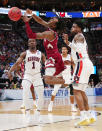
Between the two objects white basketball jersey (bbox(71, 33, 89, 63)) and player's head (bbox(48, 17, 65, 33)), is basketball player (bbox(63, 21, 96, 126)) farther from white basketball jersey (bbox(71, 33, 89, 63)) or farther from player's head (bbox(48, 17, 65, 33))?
player's head (bbox(48, 17, 65, 33))

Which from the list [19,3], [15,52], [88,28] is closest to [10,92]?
[15,52]

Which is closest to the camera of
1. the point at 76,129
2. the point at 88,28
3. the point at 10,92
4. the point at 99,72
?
the point at 76,129

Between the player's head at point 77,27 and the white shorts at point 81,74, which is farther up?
the player's head at point 77,27

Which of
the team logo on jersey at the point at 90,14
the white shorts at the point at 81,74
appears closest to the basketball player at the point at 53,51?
the white shorts at the point at 81,74

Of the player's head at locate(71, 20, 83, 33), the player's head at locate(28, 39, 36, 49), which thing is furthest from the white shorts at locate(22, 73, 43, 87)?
the player's head at locate(71, 20, 83, 33)

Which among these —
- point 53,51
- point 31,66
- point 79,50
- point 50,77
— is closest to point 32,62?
point 31,66

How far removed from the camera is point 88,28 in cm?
3869

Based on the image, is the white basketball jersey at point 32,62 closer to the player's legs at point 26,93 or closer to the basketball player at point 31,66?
the basketball player at point 31,66

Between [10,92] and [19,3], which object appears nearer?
[10,92]

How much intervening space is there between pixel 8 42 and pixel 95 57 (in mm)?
9284

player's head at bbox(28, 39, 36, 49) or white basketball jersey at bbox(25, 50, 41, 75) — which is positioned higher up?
player's head at bbox(28, 39, 36, 49)

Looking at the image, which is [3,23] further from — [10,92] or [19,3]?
[10,92]

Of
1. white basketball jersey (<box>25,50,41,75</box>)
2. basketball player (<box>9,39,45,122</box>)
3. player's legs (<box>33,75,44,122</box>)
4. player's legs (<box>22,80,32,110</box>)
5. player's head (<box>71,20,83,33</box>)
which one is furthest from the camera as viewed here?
white basketball jersey (<box>25,50,41,75</box>)

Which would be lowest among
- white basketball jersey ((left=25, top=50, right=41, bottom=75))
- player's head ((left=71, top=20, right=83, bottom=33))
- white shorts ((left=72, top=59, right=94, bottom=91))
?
white shorts ((left=72, top=59, right=94, bottom=91))
